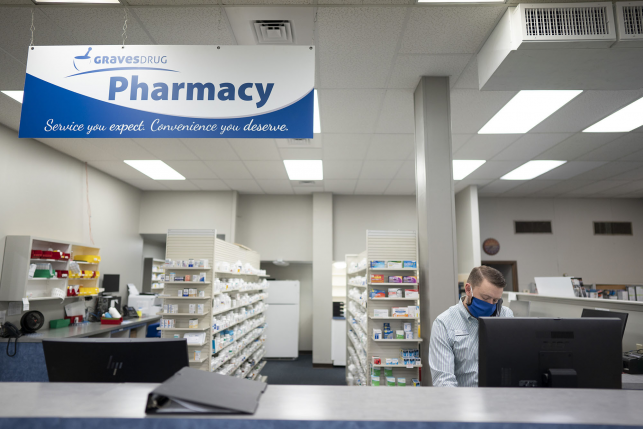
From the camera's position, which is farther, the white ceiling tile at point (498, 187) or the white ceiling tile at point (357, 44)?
the white ceiling tile at point (498, 187)

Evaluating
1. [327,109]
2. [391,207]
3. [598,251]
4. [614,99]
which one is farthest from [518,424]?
[598,251]

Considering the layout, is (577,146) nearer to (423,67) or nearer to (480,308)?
(423,67)

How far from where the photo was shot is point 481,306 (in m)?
2.44

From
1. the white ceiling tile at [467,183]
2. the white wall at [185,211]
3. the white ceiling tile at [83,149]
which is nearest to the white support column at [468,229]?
the white ceiling tile at [467,183]

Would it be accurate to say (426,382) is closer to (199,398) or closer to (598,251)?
(199,398)

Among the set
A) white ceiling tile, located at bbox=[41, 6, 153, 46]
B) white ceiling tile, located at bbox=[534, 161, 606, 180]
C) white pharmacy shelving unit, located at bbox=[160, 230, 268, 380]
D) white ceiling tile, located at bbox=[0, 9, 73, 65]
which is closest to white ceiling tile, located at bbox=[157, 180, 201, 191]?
white pharmacy shelving unit, located at bbox=[160, 230, 268, 380]

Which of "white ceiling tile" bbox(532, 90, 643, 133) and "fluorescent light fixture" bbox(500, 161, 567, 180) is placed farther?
"fluorescent light fixture" bbox(500, 161, 567, 180)

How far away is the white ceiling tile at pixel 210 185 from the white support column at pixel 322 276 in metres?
2.08

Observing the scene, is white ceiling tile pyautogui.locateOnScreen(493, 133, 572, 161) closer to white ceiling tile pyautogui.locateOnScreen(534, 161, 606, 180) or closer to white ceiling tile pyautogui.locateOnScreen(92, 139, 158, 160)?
white ceiling tile pyautogui.locateOnScreen(534, 161, 606, 180)

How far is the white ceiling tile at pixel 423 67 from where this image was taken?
12.3ft

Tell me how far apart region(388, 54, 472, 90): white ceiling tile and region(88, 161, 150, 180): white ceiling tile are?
5262 mm

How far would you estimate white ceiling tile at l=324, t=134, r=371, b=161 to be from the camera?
5.83 m

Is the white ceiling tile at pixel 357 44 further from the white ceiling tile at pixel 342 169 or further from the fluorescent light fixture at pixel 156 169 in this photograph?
the fluorescent light fixture at pixel 156 169

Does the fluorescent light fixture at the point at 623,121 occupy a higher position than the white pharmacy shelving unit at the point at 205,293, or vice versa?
the fluorescent light fixture at the point at 623,121
